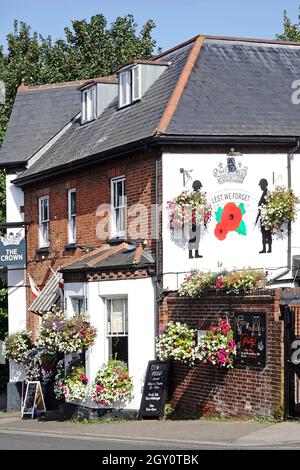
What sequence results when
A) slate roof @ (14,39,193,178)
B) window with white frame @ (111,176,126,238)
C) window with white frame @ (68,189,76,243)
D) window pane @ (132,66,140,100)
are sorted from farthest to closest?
window with white frame @ (68,189,76,243) → window pane @ (132,66,140,100) → window with white frame @ (111,176,126,238) → slate roof @ (14,39,193,178)

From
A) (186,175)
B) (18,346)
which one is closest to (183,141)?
(186,175)

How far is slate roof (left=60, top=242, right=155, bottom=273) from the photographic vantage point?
77.3ft

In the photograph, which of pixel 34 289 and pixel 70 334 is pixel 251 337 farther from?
pixel 34 289

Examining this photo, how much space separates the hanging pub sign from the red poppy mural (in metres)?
9.52

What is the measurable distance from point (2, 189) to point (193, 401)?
1658 centimetres

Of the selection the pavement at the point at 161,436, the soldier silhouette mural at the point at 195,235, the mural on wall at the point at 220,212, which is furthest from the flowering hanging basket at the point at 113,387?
the soldier silhouette mural at the point at 195,235

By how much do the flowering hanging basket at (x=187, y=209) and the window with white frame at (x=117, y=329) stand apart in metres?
2.41

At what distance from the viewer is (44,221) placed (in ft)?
100

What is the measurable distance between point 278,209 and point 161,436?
7.42 metres

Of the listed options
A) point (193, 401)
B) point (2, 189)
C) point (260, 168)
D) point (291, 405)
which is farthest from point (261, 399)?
point (2, 189)

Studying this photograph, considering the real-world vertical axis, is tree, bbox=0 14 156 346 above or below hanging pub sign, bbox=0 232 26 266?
above

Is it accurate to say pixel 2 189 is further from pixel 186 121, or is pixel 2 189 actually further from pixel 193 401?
pixel 193 401

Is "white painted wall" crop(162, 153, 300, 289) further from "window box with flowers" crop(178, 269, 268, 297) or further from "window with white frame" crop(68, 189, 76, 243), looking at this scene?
"window with white frame" crop(68, 189, 76, 243)

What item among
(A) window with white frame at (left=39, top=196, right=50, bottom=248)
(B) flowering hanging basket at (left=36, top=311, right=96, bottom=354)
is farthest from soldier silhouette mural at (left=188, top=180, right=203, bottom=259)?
(A) window with white frame at (left=39, top=196, right=50, bottom=248)
